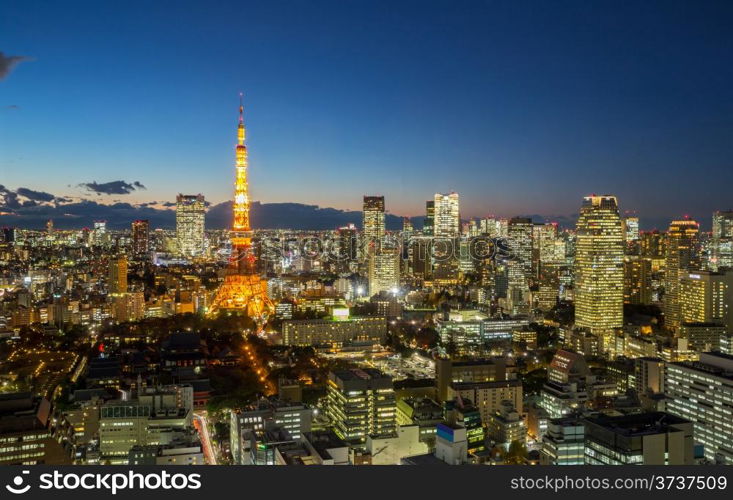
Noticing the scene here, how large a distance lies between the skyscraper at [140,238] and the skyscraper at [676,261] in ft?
51.5

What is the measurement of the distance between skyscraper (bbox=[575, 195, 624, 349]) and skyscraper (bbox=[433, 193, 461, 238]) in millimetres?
8993

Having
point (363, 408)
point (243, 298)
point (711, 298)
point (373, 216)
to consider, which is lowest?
point (363, 408)

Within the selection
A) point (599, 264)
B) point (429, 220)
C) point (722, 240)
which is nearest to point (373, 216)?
point (429, 220)

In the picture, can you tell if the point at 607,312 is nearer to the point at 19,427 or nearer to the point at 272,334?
the point at 272,334

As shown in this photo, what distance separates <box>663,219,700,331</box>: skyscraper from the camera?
1285 cm

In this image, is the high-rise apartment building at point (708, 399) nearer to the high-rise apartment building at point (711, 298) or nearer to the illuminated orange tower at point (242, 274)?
the high-rise apartment building at point (711, 298)

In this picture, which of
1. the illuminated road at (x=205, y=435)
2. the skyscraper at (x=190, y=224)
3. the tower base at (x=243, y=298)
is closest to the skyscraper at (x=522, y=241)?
the tower base at (x=243, y=298)

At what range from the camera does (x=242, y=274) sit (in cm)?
1339

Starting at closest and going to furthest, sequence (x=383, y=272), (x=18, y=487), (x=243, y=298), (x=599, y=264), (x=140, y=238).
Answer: (x=18, y=487) < (x=599, y=264) < (x=243, y=298) < (x=383, y=272) < (x=140, y=238)

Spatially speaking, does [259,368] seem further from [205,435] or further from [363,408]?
[363,408]

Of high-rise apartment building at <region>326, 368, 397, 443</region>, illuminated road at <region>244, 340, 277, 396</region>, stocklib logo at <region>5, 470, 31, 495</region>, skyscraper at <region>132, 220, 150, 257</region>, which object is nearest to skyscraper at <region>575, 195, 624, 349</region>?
illuminated road at <region>244, 340, 277, 396</region>

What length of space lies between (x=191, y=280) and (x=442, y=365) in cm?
1053

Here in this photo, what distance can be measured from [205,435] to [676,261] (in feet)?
38.9

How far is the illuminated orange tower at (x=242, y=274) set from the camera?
12297mm
